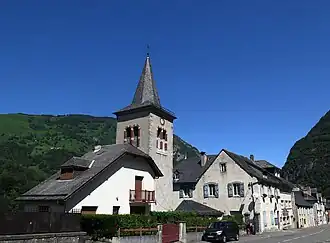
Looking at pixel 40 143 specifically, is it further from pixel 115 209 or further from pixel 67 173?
pixel 115 209

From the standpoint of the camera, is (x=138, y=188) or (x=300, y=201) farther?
(x=300, y=201)

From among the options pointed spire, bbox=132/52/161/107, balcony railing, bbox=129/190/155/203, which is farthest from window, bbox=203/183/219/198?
balcony railing, bbox=129/190/155/203

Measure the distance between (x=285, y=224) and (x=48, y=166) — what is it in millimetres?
56947

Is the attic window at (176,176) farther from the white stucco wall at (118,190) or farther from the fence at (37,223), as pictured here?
the fence at (37,223)

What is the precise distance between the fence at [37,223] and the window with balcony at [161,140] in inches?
921

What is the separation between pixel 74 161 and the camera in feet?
99.8

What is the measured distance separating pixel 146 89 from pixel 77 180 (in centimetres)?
1985

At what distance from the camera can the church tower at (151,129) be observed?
137 ft

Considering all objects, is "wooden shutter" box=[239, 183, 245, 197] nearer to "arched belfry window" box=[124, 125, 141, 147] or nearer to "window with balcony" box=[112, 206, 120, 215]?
"arched belfry window" box=[124, 125, 141, 147]

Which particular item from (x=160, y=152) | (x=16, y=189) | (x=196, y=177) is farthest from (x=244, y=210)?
(x=16, y=189)

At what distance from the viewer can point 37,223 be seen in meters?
18.1

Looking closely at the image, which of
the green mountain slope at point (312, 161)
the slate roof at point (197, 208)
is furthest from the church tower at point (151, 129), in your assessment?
the green mountain slope at point (312, 161)

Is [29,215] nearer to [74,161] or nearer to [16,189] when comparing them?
[74,161]

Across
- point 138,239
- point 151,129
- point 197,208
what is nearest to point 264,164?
point 197,208
